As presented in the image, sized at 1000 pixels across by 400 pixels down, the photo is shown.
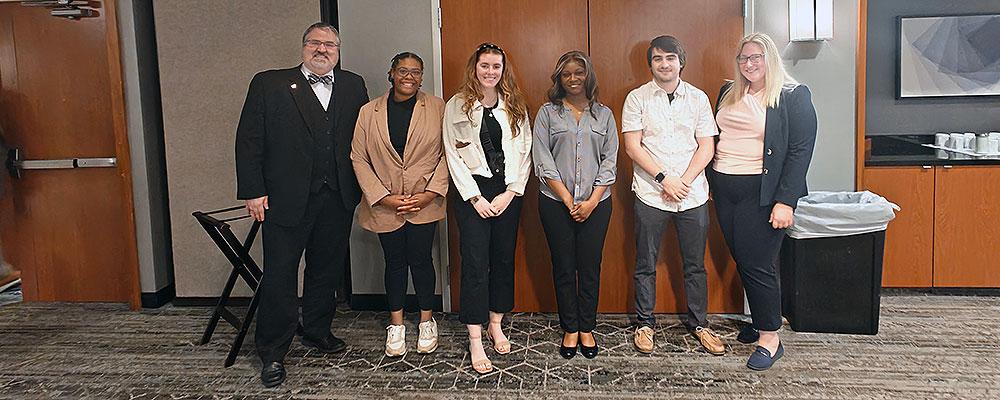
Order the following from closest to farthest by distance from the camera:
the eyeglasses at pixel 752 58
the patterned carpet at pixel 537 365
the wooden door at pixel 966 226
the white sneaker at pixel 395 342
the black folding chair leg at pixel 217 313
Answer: the patterned carpet at pixel 537 365 < the eyeglasses at pixel 752 58 < the white sneaker at pixel 395 342 < the black folding chair leg at pixel 217 313 < the wooden door at pixel 966 226

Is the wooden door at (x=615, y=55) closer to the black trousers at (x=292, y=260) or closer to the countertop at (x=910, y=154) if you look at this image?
the black trousers at (x=292, y=260)

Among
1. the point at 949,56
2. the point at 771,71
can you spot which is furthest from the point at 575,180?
the point at 949,56

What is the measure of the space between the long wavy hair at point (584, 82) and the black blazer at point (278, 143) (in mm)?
1039

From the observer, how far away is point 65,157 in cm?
475

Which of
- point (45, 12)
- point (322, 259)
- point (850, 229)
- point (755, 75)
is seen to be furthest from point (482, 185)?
point (45, 12)

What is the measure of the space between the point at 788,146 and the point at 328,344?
2.25m

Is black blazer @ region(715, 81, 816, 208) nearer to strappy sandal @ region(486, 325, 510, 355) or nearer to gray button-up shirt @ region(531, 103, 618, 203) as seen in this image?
gray button-up shirt @ region(531, 103, 618, 203)

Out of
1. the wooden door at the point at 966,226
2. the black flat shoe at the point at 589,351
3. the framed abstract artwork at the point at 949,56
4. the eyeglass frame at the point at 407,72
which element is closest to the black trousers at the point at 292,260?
the eyeglass frame at the point at 407,72

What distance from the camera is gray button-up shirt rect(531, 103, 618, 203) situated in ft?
11.4

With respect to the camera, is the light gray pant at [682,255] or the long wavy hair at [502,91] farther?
the light gray pant at [682,255]

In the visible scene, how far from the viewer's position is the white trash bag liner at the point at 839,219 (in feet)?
12.1

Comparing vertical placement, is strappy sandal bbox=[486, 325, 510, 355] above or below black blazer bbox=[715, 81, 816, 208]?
below

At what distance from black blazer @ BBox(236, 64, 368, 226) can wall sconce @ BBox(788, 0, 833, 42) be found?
235 centimetres

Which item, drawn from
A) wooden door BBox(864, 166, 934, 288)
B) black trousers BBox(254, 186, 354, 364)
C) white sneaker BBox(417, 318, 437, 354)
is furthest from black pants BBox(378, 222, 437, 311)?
wooden door BBox(864, 166, 934, 288)
